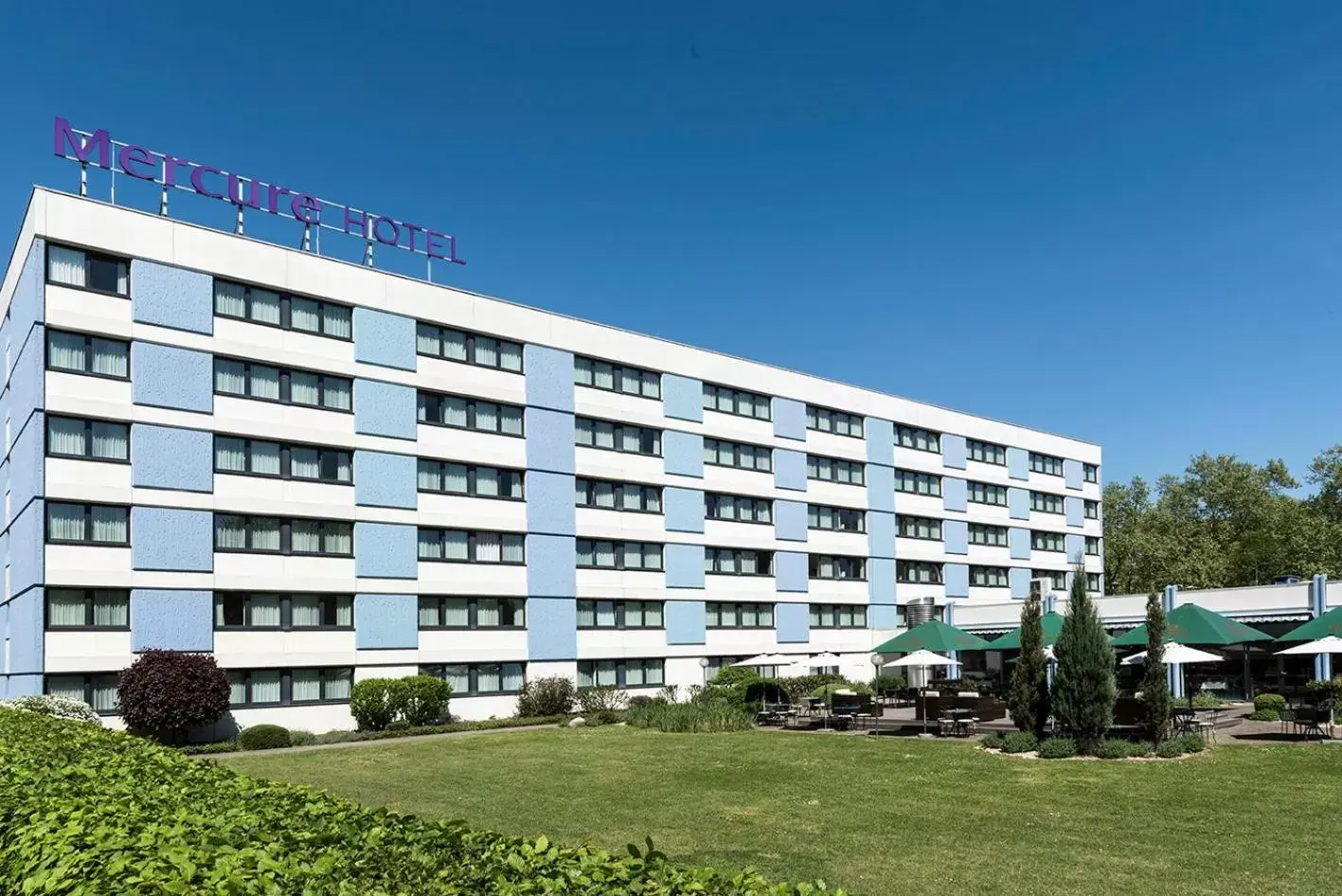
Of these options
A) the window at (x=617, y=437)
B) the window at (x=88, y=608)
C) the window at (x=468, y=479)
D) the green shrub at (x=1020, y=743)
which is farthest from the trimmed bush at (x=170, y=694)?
the green shrub at (x=1020, y=743)

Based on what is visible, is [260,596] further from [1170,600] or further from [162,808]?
[1170,600]

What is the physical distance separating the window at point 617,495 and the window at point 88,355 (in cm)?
1790

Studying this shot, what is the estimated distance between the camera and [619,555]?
46.2m

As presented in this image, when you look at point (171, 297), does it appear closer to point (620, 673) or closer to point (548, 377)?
point (548, 377)

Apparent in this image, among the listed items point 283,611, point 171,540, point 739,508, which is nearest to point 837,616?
point 739,508

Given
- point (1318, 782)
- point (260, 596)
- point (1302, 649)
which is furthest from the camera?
point (260, 596)

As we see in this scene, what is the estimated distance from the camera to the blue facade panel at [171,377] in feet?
107

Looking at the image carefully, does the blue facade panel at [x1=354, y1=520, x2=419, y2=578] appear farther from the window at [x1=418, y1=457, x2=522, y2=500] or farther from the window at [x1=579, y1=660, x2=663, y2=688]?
the window at [x1=579, y1=660, x2=663, y2=688]

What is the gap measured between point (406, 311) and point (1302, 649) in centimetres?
3114

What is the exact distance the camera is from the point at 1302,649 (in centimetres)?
3112

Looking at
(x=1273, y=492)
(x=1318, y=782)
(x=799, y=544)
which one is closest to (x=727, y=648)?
(x=799, y=544)

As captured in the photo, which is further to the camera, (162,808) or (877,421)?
(877,421)

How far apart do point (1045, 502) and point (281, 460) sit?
1976 inches

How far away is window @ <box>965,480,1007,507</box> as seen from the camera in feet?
210
